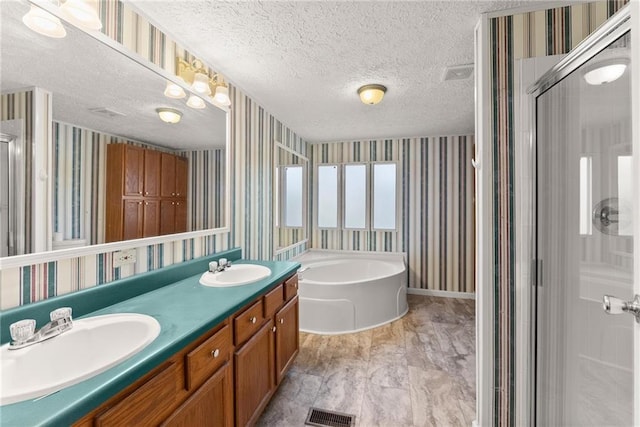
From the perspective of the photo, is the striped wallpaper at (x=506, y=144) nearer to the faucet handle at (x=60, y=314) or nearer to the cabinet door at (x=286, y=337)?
the cabinet door at (x=286, y=337)

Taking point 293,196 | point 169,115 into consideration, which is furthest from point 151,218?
point 293,196

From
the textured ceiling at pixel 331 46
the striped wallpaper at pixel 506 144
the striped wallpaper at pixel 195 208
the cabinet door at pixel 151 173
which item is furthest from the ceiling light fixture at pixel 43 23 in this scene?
the striped wallpaper at pixel 506 144

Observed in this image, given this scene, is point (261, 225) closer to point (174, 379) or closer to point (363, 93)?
point (363, 93)

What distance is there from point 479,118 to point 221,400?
1944 millimetres

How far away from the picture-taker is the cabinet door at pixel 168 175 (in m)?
1.59

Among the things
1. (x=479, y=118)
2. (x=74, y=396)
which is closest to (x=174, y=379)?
(x=74, y=396)

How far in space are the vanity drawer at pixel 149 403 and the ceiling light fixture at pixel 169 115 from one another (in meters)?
1.35

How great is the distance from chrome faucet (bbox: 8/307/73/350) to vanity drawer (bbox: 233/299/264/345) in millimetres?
608

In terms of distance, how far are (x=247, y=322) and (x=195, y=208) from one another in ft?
2.94

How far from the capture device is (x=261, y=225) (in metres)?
2.78

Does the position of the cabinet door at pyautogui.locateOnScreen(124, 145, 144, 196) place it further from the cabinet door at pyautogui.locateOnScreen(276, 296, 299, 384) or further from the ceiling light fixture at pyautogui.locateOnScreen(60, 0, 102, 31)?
the cabinet door at pyautogui.locateOnScreen(276, 296, 299, 384)

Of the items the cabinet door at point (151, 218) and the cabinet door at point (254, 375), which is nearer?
the cabinet door at point (254, 375)

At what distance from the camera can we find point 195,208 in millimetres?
1851

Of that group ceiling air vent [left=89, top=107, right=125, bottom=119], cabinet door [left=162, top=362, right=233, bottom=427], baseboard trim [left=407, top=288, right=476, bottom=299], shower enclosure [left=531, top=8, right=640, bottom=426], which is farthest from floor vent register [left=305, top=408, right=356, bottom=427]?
baseboard trim [left=407, top=288, right=476, bottom=299]
